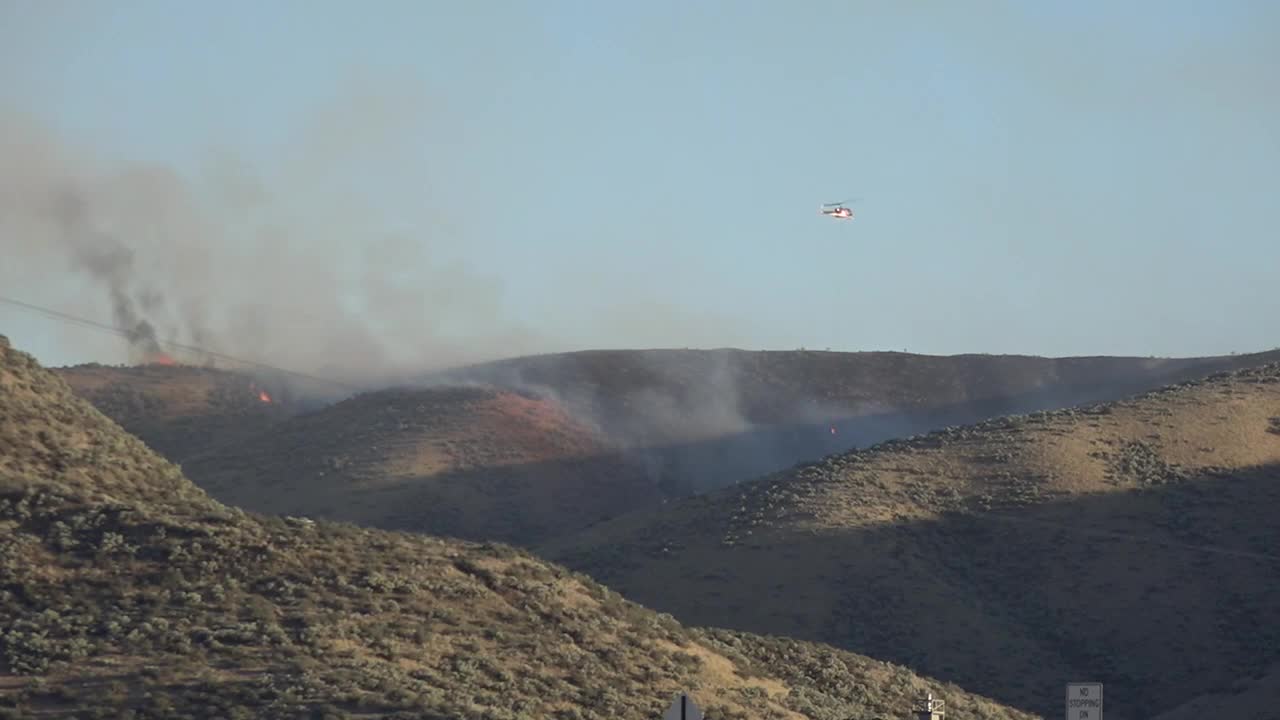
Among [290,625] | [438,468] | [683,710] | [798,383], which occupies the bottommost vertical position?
[683,710]

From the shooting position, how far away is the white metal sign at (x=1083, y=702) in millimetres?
31547

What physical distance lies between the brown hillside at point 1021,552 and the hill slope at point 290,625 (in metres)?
17.9

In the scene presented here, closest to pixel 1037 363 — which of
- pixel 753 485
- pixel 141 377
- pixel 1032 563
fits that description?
pixel 753 485

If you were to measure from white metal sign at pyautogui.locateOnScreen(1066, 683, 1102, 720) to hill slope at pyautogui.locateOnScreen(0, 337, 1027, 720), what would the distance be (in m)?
12.5

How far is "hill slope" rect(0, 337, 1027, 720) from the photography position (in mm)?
39594

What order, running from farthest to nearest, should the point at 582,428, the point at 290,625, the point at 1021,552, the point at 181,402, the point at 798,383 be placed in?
the point at 181,402 < the point at 798,383 < the point at 582,428 < the point at 1021,552 < the point at 290,625

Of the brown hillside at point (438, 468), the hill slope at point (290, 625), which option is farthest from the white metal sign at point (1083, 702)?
the brown hillside at point (438, 468)

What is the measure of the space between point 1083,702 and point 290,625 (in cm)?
1896

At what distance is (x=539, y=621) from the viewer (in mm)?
48688

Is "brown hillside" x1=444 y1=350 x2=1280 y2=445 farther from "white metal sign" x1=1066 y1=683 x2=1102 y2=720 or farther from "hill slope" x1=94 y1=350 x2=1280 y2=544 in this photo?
Result: "white metal sign" x1=1066 y1=683 x2=1102 y2=720

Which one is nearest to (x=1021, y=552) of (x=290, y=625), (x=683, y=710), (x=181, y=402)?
(x=290, y=625)

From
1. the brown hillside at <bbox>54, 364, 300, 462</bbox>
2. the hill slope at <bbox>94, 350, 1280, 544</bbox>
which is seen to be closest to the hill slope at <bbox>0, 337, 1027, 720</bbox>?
the hill slope at <bbox>94, 350, 1280, 544</bbox>

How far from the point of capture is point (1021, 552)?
83.1m

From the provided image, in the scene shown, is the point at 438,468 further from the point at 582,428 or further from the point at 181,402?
the point at 181,402
